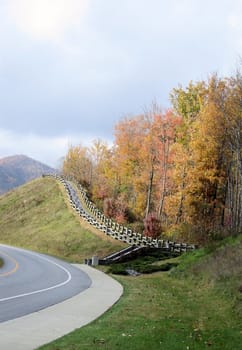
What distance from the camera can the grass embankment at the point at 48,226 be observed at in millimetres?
41469

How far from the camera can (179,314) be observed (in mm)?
12766

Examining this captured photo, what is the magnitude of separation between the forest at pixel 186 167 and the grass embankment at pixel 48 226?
184 inches

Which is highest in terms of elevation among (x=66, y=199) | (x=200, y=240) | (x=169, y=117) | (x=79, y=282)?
(x=169, y=117)

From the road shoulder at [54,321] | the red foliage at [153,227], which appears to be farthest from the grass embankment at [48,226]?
the road shoulder at [54,321]

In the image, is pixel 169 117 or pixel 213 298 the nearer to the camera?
pixel 213 298

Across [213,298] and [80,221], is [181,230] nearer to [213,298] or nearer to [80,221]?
[80,221]

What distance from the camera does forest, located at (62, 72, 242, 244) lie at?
34.2 meters

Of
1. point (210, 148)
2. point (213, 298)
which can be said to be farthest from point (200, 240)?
point (213, 298)

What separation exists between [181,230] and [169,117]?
12.2m

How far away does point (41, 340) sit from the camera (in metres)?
8.74

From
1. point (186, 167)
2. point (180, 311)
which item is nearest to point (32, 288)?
point (180, 311)

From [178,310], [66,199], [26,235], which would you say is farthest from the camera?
[66,199]

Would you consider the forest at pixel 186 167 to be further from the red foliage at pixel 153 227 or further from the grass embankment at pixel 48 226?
the grass embankment at pixel 48 226

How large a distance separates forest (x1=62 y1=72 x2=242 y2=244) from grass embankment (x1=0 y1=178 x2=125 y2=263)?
184 inches
